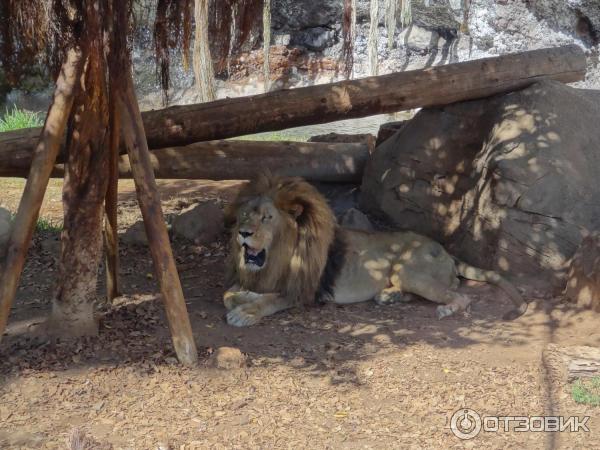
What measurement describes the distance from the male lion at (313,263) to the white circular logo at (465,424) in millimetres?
1850

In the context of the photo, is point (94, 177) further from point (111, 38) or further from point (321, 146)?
point (321, 146)

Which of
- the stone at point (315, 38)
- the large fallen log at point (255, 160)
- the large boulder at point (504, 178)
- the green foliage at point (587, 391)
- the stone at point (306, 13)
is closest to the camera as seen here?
the green foliage at point (587, 391)

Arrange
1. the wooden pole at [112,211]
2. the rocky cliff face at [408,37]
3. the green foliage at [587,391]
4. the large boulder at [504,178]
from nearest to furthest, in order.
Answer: the green foliage at [587,391] → the wooden pole at [112,211] → the large boulder at [504,178] → the rocky cliff face at [408,37]

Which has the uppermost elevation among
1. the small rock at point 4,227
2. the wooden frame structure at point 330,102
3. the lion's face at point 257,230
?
the wooden frame structure at point 330,102

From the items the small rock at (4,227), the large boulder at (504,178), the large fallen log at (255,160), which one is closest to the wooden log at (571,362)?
the large boulder at (504,178)

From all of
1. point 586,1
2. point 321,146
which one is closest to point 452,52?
point 586,1

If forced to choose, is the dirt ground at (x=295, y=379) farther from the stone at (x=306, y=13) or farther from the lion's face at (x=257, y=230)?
the stone at (x=306, y=13)

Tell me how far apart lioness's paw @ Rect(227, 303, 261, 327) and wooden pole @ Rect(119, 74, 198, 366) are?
1.01m

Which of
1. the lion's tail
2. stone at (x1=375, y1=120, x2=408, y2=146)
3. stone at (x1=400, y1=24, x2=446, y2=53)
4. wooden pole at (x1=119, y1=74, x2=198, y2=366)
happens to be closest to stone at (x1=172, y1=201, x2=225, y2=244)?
stone at (x1=375, y1=120, x2=408, y2=146)

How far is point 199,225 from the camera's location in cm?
807

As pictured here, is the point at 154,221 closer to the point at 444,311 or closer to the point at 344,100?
the point at 444,311

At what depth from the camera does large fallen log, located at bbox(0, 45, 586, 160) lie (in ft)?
23.7

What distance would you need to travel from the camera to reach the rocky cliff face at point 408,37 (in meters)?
22.3

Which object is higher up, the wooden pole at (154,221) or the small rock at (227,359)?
the wooden pole at (154,221)
